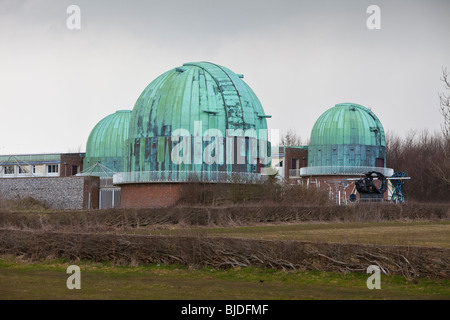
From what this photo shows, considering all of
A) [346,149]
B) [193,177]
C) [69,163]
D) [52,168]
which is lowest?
[193,177]

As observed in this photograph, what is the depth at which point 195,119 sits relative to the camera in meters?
59.2

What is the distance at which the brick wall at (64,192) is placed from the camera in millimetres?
67125

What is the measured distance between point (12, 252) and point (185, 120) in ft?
104

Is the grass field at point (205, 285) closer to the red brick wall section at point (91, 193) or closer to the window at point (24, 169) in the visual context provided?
the red brick wall section at point (91, 193)

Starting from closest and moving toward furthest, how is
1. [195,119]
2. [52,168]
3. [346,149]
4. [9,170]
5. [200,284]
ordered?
[200,284] < [195,119] < [346,149] < [52,168] < [9,170]

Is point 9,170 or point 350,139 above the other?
point 350,139

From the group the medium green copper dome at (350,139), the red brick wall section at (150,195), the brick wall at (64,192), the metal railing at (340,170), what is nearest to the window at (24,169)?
the brick wall at (64,192)

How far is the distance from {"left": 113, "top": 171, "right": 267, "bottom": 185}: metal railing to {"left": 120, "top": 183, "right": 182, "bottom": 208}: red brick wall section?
0.46 m

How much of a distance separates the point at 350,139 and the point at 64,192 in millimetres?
27150

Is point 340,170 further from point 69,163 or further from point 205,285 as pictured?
point 205,285

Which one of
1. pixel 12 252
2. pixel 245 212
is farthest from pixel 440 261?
pixel 245 212

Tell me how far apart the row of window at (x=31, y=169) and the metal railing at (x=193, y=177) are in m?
33.8

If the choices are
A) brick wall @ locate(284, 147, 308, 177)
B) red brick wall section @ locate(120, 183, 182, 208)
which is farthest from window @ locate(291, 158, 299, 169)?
red brick wall section @ locate(120, 183, 182, 208)

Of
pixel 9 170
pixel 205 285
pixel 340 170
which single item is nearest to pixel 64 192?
pixel 340 170
